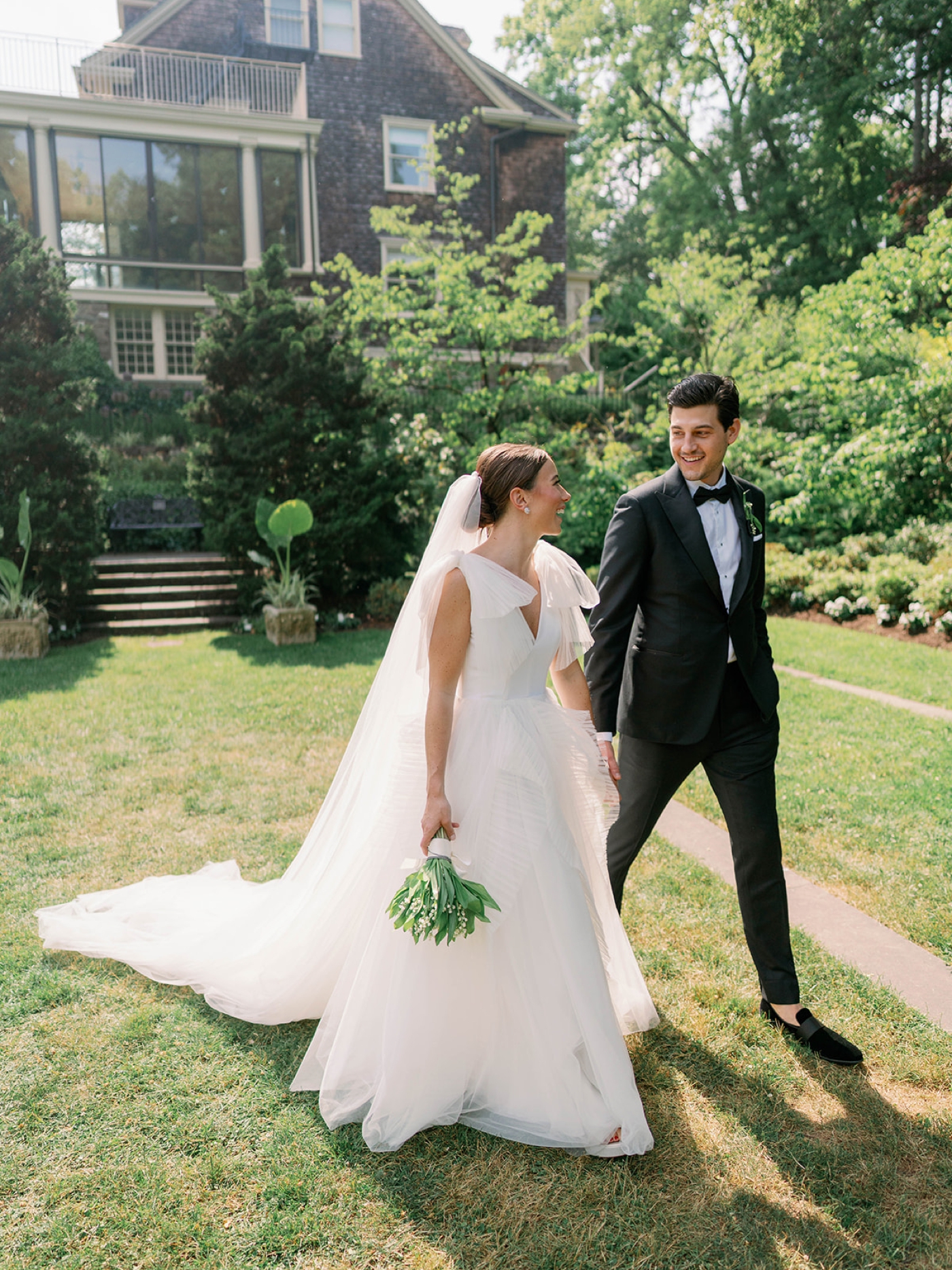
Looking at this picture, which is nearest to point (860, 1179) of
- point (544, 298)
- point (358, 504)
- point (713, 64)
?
point (358, 504)

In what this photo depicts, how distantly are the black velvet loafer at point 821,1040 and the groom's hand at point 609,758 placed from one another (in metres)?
1.06

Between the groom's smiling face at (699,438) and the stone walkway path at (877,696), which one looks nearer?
the groom's smiling face at (699,438)

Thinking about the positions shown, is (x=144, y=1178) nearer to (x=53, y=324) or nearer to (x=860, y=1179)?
(x=860, y=1179)

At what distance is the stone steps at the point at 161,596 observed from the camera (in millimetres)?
12109

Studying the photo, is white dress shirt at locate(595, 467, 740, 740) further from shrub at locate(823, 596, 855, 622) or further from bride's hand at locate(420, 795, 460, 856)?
shrub at locate(823, 596, 855, 622)

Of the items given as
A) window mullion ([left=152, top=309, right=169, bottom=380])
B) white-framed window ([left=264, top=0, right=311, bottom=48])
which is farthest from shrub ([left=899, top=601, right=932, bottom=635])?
white-framed window ([left=264, top=0, right=311, bottom=48])

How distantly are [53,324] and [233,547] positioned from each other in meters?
3.51

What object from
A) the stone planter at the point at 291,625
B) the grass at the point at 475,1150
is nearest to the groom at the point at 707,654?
the grass at the point at 475,1150

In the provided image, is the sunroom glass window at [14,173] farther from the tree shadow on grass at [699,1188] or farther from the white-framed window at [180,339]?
the tree shadow on grass at [699,1188]

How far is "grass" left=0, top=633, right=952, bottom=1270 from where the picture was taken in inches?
87.3

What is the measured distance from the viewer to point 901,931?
3.81m

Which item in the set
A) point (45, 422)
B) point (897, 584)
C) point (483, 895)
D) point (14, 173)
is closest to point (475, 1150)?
point (483, 895)

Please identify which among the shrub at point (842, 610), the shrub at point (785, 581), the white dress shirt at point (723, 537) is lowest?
the shrub at point (842, 610)

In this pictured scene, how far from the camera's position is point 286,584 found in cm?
1149
